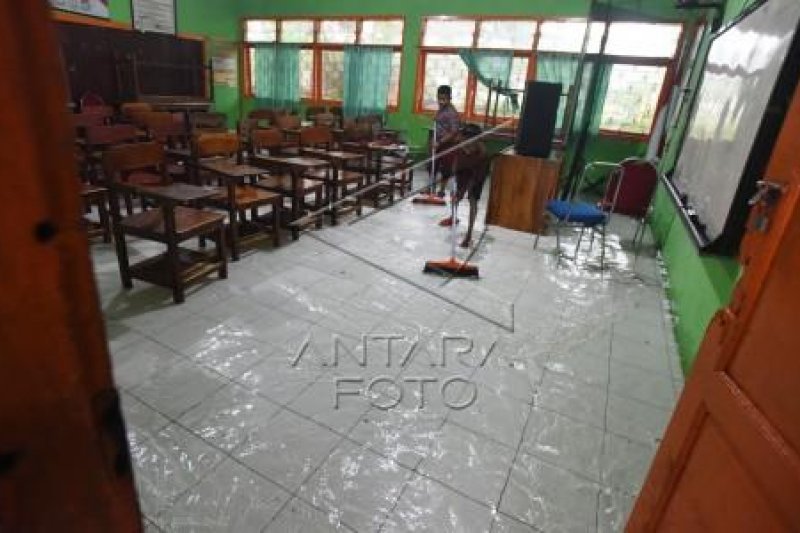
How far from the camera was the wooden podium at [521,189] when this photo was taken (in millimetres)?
4113

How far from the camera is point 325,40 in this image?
7574mm

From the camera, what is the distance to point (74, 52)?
5.82 meters

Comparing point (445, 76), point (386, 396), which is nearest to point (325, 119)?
point (445, 76)

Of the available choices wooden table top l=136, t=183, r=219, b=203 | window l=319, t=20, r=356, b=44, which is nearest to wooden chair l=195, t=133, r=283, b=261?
wooden table top l=136, t=183, r=219, b=203

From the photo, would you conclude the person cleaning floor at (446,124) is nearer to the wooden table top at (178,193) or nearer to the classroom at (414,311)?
the classroom at (414,311)

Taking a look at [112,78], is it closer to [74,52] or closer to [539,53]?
[74,52]

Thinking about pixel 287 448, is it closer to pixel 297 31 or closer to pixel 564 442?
pixel 564 442

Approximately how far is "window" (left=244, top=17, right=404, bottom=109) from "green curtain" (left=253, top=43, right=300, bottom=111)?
0.49 feet

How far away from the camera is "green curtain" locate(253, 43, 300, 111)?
7.79 metres

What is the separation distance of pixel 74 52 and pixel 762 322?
752 centimetres

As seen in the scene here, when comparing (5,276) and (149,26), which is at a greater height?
(149,26)

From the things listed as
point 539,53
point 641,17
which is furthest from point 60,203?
point 539,53

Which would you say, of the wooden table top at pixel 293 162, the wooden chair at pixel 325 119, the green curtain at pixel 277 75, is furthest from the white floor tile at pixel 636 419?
the green curtain at pixel 277 75

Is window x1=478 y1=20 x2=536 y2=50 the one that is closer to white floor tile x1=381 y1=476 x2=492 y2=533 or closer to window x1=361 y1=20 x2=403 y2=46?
window x1=361 y1=20 x2=403 y2=46
